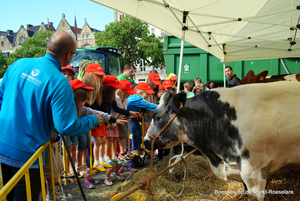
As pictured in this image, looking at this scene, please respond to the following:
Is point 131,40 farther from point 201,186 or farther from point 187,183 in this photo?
point 201,186

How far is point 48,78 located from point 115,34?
3220 centimetres

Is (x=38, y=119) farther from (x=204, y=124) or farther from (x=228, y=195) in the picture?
(x=228, y=195)

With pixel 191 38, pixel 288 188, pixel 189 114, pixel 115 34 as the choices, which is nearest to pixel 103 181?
pixel 189 114

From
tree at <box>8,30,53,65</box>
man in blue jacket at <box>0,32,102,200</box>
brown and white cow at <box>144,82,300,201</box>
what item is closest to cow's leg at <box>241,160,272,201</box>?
brown and white cow at <box>144,82,300,201</box>

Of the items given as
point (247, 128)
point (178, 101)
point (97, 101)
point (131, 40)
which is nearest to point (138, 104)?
point (97, 101)

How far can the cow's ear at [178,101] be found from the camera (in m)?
2.39

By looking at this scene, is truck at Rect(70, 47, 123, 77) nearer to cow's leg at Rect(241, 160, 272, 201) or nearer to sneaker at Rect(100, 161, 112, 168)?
sneaker at Rect(100, 161, 112, 168)

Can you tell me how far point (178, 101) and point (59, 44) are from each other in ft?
4.06

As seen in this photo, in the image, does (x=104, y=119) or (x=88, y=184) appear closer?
(x=104, y=119)

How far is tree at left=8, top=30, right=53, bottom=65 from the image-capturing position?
3647cm

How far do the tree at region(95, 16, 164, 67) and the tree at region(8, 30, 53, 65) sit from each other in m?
11.1

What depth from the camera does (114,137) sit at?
167 inches

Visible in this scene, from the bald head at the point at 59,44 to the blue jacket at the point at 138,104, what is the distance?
276 centimetres

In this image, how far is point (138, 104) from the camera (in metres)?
4.73
